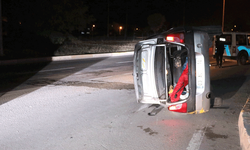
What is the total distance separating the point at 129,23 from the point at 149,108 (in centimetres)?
7127

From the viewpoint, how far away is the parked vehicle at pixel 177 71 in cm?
563

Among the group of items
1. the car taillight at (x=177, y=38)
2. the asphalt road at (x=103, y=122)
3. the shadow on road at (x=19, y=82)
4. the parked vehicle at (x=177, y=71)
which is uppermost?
the car taillight at (x=177, y=38)

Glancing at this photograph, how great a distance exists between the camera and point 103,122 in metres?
5.78

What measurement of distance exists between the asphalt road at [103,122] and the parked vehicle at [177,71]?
42 centimetres

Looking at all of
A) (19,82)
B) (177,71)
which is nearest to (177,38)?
(177,71)

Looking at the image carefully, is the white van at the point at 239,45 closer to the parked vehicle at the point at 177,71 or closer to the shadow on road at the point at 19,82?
the shadow on road at the point at 19,82

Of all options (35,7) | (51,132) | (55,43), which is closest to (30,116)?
(51,132)

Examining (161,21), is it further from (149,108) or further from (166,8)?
(149,108)

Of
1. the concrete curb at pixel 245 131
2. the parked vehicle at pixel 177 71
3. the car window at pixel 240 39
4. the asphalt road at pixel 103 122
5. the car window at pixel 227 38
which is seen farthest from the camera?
the car window at pixel 227 38

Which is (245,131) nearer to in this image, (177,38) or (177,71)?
(177,38)

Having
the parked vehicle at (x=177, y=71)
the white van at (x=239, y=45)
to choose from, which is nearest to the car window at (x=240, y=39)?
the white van at (x=239, y=45)

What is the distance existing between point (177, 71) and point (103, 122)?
2262 millimetres

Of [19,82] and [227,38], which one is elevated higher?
[227,38]

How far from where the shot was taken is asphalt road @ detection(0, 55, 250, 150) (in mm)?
4652
